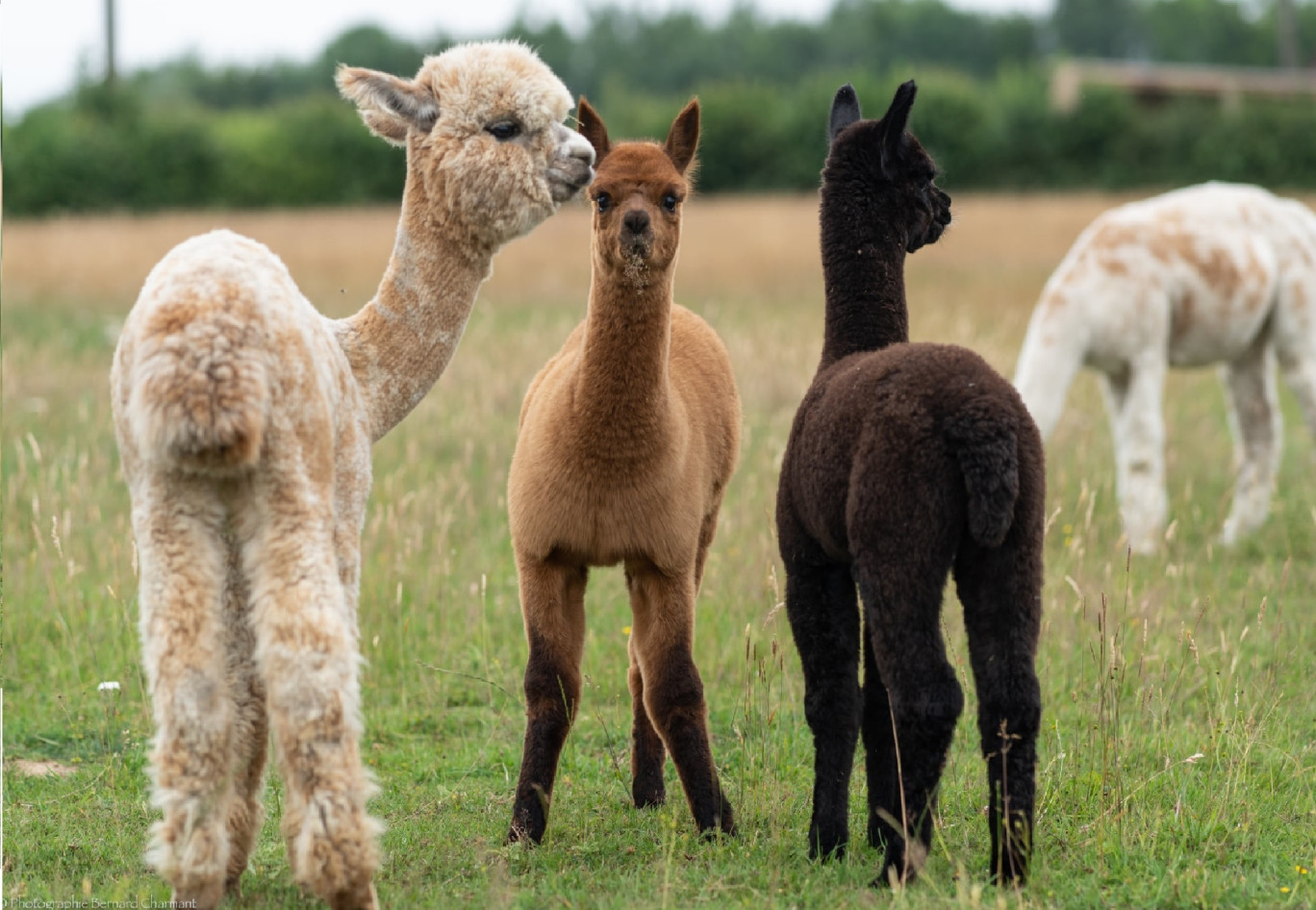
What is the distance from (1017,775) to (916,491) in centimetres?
85

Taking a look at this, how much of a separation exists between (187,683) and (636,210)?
6.23ft

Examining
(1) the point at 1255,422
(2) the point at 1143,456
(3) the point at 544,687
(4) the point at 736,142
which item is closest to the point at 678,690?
(3) the point at 544,687

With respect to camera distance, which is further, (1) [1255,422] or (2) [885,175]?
(1) [1255,422]

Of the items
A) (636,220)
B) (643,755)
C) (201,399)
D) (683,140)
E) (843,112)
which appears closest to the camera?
(201,399)

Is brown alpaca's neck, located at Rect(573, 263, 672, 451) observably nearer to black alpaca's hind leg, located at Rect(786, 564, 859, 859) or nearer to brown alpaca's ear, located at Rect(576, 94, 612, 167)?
brown alpaca's ear, located at Rect(576, 94, 612, 167)

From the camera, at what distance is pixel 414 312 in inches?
165

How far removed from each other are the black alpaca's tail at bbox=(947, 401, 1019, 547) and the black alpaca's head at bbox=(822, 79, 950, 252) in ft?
3.38

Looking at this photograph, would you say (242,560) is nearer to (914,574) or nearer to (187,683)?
(187,683)

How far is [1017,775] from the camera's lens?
380cm

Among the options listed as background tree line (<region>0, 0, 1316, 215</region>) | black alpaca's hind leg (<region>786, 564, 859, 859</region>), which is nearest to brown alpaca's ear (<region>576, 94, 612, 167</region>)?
black alpaca's hind leg (<region>786, 564, 859, 859</region>)

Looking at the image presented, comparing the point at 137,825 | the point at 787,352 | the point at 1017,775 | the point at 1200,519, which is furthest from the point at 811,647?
the point at 787,352

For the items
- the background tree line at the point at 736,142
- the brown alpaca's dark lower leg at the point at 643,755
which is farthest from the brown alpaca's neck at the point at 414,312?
the background tree line at the point at 736,142

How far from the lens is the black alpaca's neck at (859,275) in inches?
177

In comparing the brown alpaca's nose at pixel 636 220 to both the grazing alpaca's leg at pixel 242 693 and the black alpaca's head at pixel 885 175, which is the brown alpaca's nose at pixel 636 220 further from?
the grazing alpaca's leg at pixel 242 693
